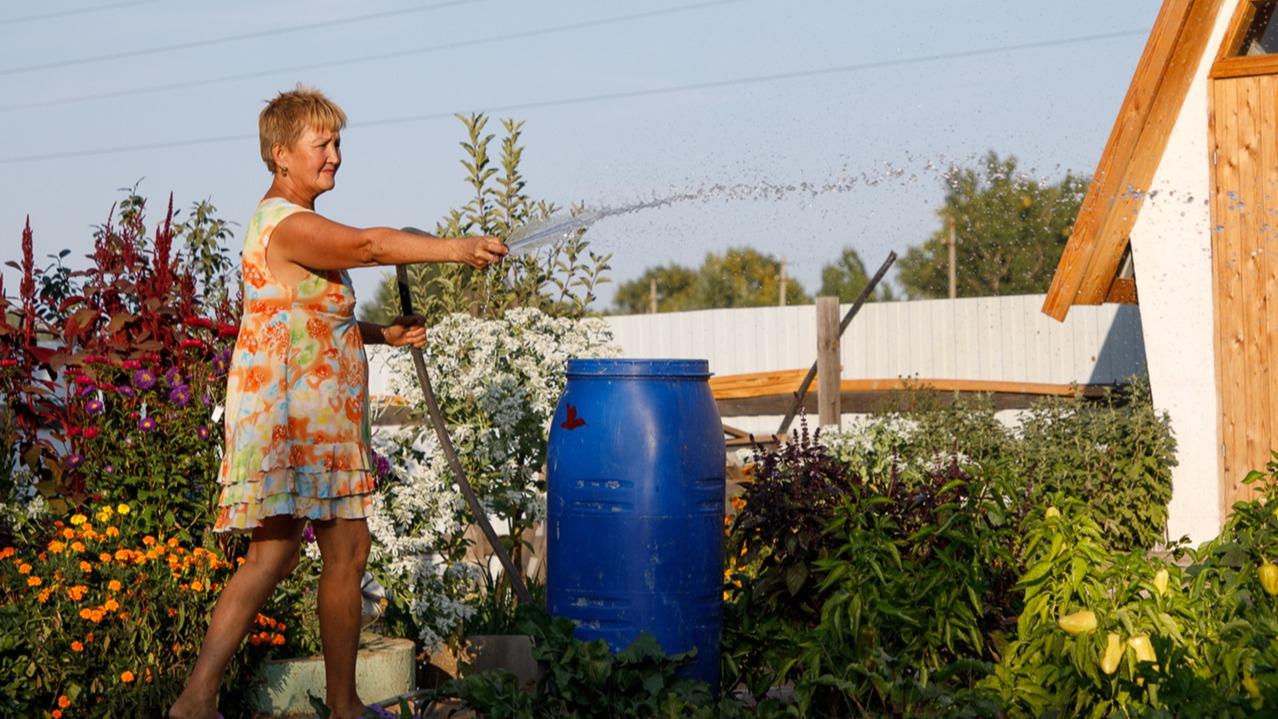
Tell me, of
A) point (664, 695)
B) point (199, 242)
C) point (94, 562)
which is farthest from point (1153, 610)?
point (199, 242)

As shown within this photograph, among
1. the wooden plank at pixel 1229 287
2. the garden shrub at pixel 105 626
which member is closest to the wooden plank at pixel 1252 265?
the wooden plank at pixel 1229 287

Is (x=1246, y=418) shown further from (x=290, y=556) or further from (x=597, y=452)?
(x=290, y=556)

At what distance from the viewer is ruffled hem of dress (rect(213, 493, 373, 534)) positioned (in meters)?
3.91

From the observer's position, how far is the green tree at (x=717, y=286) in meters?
39.8

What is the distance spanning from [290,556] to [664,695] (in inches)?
45.1

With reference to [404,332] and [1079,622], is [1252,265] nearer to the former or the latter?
[1079,622]

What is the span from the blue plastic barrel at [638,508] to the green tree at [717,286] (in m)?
33.6

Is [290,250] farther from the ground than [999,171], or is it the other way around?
[999,171]

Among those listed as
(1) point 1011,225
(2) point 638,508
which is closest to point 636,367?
(2) point 638,508

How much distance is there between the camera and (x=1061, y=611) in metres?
3.85

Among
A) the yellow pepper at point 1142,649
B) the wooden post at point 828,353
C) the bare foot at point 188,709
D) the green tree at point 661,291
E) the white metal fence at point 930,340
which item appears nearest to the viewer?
the yellow pepper at point 1142,649

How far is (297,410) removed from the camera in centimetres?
400

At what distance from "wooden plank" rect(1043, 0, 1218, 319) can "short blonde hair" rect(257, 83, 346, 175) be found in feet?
21.1

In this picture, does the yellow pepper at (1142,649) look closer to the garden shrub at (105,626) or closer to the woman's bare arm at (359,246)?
the woman's bare arm at (359,246)
